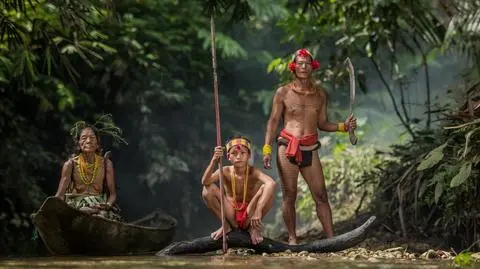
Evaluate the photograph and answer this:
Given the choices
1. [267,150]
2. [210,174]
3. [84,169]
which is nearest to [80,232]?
[84,169]

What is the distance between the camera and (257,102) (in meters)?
27.3

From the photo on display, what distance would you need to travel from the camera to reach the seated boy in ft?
30.1

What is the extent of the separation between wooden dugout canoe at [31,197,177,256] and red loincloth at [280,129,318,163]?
1.76 meters

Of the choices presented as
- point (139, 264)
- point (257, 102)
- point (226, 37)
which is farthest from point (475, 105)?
point (257, 102)

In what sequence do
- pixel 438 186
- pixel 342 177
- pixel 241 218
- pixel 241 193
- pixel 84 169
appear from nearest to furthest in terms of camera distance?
pixel 241 218 → pixel 241 193 → pixel 438 186 → pixel 84 169 → pixel 342 177

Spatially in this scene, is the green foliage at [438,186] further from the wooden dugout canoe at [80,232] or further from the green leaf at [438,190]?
the wooden dugout canoe at [80,232]

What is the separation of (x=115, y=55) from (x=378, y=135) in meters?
15.7

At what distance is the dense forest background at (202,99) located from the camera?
11039mm

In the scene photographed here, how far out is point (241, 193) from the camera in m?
9.48

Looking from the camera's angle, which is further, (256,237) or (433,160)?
(433,160)

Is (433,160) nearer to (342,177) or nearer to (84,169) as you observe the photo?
(84,169)

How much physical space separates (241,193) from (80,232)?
1606mm

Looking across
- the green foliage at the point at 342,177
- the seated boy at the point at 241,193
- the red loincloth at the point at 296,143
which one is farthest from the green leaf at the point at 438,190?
the green foliage at the point at 342,177

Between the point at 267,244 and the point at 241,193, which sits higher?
the point at 241,193
